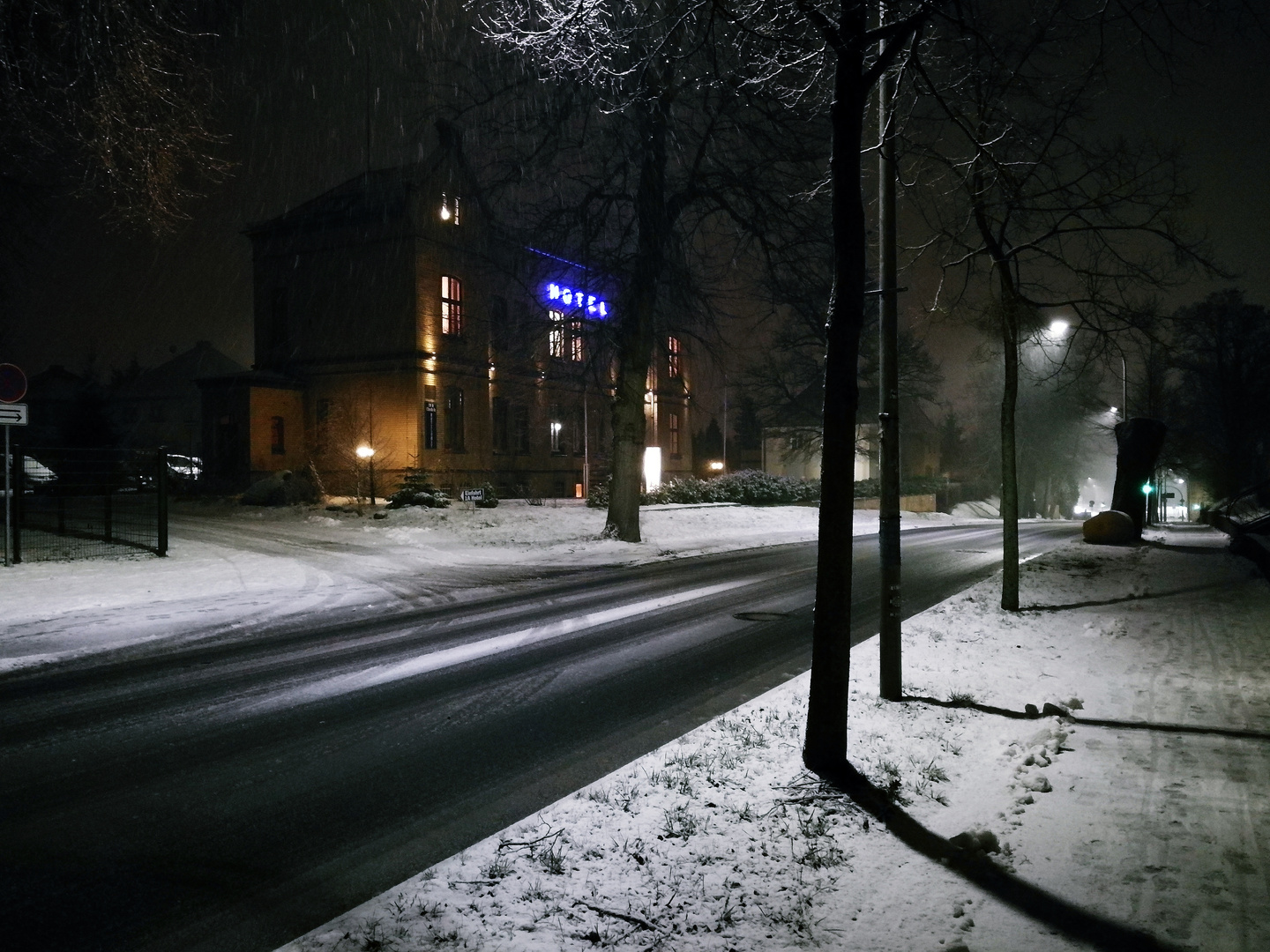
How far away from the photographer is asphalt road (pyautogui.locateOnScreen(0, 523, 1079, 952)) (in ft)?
13.2

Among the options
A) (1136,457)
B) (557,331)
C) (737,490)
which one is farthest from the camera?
(737,490)

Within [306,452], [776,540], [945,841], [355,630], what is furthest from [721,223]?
[306,452]

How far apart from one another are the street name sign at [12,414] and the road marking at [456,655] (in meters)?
9.69

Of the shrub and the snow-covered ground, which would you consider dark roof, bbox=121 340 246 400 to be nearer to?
the snow-covered ground

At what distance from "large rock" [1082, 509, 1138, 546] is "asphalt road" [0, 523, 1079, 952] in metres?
16.0

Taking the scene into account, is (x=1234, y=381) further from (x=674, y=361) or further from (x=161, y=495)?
(x=161, y=495)

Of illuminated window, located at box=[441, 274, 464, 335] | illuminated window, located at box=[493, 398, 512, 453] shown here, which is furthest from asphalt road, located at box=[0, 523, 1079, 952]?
illuminated window, located at box=[493, 398, 512, 453]

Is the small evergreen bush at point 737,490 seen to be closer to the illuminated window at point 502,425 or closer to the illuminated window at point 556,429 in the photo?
the illuminated window at point 556,429

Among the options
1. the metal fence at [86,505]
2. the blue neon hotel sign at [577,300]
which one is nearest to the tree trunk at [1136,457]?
the blue neon hotel sign at [577,300]

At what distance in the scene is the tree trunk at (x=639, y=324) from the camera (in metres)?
20.4

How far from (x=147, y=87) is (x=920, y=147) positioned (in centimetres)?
837

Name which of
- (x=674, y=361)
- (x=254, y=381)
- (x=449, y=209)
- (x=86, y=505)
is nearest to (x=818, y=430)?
(x=449, y=209)

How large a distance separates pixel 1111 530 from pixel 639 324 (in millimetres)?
15049

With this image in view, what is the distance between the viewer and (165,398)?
7562cm
